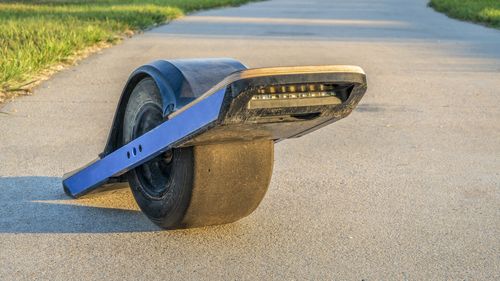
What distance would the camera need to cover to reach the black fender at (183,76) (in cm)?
427

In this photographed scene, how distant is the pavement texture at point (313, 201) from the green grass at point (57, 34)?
0.31 m

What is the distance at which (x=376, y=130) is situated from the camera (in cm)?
746

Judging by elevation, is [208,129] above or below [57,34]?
above

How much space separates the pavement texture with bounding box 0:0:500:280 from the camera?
4.17m

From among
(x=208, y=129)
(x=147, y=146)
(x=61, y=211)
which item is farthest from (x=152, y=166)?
(x=208, y=129)

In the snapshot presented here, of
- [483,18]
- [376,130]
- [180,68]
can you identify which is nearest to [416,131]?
[376,130]

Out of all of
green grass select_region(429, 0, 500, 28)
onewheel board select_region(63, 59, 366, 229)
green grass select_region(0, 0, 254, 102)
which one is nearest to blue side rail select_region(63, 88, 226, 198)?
onewheel board select_region(63, 59, 366, 229)

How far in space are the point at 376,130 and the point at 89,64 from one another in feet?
16.3

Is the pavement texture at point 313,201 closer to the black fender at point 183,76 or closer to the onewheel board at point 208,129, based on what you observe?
the onewheel board at point 208,129

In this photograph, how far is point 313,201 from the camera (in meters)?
5.23

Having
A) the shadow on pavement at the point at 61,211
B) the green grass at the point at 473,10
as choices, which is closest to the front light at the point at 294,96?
the shadow on pavement at the point at 61,211

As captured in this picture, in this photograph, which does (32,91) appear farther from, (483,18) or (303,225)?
(483,18)

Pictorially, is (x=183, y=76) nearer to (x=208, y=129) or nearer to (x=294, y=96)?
(x=208, y=129)

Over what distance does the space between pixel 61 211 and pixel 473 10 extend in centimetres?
1935
